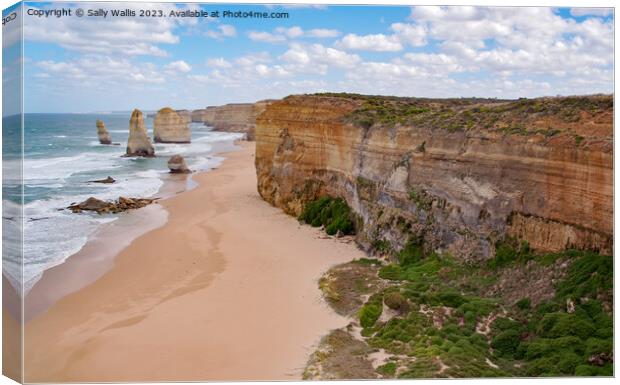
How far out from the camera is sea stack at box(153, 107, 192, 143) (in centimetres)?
7581

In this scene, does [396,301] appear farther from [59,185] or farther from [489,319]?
[59,185]

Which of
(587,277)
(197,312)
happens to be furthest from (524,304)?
(197,312)

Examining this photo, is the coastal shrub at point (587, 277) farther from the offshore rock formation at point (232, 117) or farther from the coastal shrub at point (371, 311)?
the offshore rock formation at point (232, 117)

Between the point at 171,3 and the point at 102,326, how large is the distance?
7.80 meters

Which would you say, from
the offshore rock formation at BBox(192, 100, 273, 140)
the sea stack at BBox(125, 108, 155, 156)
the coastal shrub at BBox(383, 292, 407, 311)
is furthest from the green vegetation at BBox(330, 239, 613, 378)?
the offshore rock formation at BBox(192, 100, 273, 140)

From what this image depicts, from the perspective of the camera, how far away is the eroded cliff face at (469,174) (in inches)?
524

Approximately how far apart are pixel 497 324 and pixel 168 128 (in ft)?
224

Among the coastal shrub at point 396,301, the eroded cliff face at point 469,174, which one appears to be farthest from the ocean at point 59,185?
the eroded cliff face at point 469,174

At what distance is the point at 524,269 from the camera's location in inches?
563

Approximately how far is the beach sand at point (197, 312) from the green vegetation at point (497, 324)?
1.74m

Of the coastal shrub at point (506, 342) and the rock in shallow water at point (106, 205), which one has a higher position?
the rock in shallow water at point (106, 205)

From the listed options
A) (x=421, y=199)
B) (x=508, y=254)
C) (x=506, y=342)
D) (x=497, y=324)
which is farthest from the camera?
(x=421, y=199)

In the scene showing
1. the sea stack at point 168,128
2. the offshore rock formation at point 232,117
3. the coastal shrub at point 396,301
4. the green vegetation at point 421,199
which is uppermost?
the offshore rock formation at point 232,117

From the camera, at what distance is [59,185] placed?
37.5 meters
